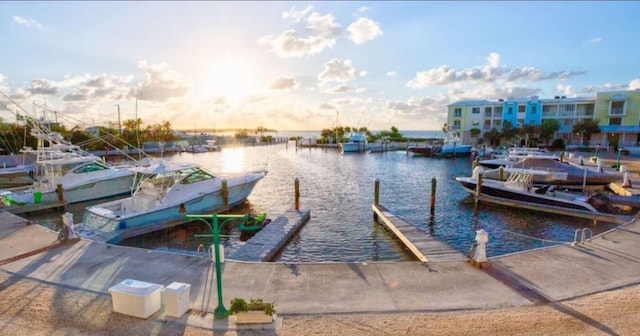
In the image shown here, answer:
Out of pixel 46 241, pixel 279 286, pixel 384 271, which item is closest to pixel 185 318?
pixel 279 286

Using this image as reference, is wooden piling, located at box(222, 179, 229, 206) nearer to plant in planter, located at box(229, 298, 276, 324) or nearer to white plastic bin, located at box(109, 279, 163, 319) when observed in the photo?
white plastic bin, located at box(109, 279, 163, 319)

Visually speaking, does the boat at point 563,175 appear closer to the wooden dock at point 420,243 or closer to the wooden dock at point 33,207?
the wooden dock at point 420,243

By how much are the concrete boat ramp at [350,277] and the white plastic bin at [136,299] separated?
259 mm

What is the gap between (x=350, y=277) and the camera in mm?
8539

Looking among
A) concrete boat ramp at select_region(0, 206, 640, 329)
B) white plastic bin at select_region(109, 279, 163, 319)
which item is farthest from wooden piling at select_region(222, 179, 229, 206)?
white plastic bin at select_region(109, 279, 163, 319)

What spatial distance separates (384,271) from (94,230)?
11.9 m

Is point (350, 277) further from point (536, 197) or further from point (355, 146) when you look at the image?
point (355, 146)

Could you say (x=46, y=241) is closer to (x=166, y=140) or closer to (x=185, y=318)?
(x=185, y=318)

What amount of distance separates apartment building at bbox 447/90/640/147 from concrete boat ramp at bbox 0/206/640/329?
2277 inches

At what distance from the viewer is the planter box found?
632 centimetres

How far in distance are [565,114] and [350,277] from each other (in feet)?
229

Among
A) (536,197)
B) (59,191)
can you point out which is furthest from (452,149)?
(59,191)

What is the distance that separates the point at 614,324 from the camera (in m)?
6.39

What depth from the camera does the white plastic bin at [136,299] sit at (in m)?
6.58
